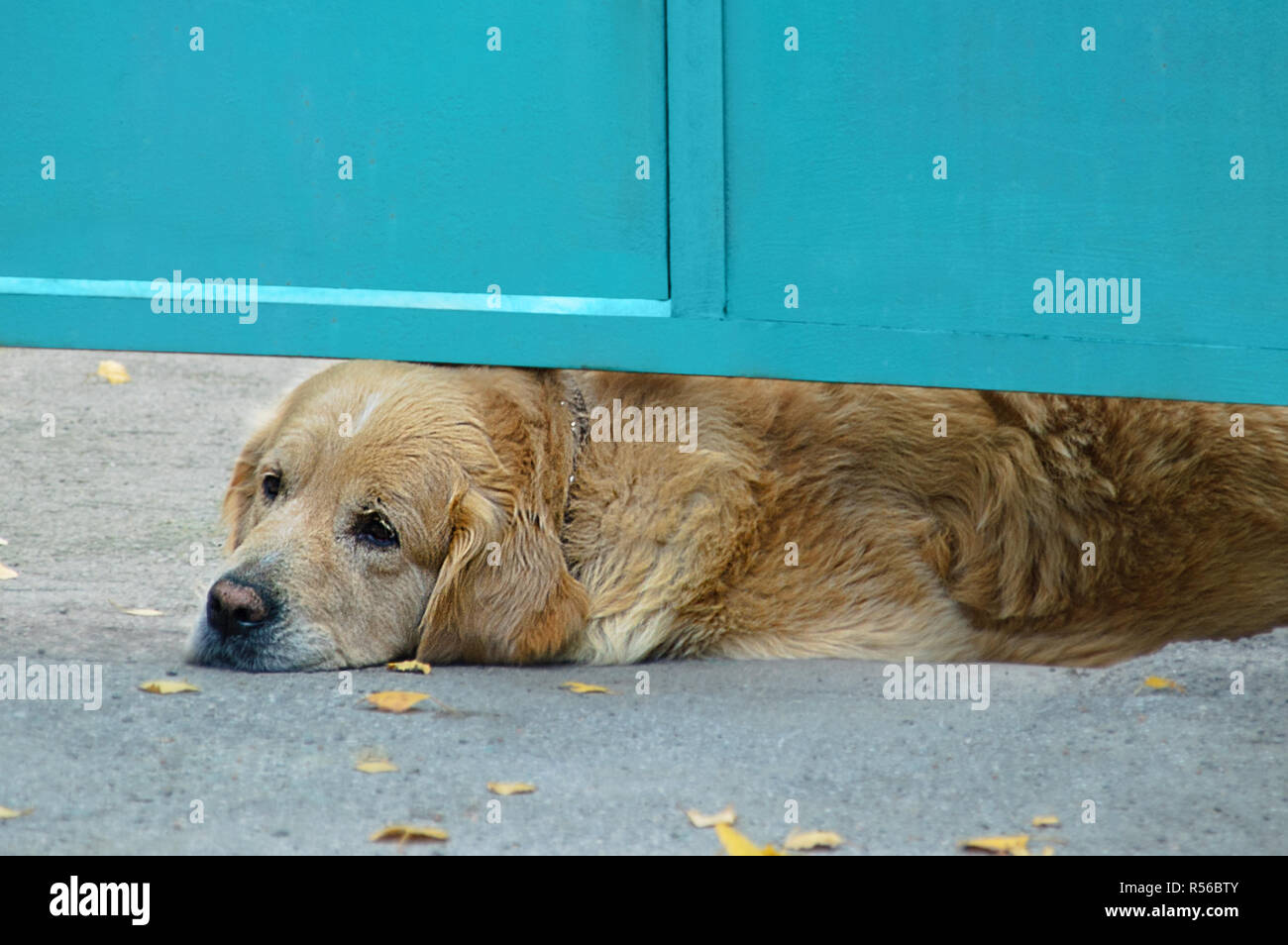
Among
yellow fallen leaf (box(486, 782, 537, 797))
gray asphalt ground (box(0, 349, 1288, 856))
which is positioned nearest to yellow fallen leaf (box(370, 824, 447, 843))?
gray asphalt ground (box(0, 349, 1288, 856))

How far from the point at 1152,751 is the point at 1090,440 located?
4.23 feet

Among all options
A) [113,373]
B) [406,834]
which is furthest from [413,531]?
[113,373]

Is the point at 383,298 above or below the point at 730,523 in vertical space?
above

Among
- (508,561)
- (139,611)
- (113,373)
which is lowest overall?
(139,611)

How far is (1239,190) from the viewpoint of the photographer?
12.3 ft

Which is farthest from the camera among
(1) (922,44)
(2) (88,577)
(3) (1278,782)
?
(2) (88,577)

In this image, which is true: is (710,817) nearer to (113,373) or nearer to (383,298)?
(383,298)

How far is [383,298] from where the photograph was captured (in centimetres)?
378

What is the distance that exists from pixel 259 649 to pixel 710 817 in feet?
5.10

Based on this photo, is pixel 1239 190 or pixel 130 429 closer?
pixel 1239 190

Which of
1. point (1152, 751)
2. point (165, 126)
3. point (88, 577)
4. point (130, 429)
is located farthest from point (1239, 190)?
point (130, 429)

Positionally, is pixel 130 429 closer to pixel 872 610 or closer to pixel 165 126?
pixel 165 126

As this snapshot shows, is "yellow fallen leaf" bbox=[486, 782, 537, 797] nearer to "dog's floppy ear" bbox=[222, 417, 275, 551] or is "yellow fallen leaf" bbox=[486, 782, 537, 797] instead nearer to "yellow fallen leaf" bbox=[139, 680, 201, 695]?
"yellow fallen leaf" bbox=[139, 680, 201, 695]

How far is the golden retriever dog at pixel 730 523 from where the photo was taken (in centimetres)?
393
